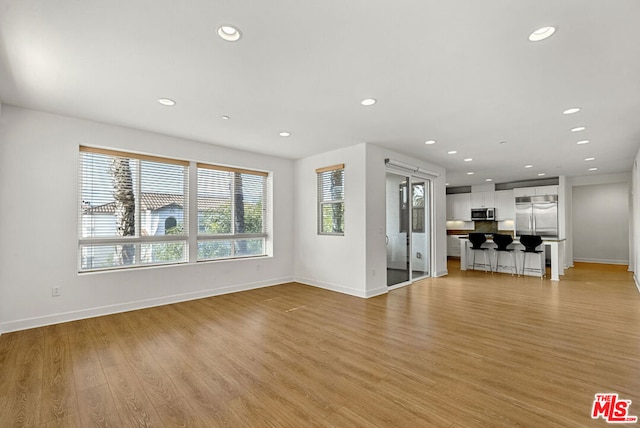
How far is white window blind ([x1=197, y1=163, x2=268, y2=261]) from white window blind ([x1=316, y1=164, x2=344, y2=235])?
120 centimetres

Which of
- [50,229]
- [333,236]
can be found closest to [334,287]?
[333,236]

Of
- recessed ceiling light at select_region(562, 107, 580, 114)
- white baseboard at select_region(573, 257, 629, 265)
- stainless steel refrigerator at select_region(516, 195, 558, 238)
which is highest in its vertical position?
recessed ceiling light at select_region(562, 107, 580, 114)

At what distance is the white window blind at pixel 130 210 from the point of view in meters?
4.16

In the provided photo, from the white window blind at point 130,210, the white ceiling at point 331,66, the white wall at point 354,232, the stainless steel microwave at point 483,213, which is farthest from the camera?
the stainless steel microwave at point 483,213

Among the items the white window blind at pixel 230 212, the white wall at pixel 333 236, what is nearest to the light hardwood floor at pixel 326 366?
the white wall at pixel 333 236

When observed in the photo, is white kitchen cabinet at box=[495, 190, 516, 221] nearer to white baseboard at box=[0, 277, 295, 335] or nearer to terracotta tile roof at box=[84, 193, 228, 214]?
white baseboard at box=[0, 277, 295, 335]

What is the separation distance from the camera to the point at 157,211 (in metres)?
4.74

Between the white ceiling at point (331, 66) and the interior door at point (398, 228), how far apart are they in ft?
5.56

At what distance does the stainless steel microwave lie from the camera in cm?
995

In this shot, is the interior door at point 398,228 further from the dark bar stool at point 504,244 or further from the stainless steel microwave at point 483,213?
the stainless steel microwave at point 483,213

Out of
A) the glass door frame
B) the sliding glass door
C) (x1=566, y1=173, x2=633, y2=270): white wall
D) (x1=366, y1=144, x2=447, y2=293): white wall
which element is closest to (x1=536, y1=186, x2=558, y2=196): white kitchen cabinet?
(x1=566, y1=173, x2=633, y2=270): white wall

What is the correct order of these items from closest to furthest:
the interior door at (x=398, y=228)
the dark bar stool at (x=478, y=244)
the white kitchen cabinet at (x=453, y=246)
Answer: the interior door at (x=398, y=228), the dark bar stool at (x=478, y=244), the white kitchen cabinet at (x=453, y=246)

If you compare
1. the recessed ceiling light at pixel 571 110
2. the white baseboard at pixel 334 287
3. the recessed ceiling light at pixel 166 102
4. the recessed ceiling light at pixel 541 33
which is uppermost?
the recessed ceiling light at pixel 166 102

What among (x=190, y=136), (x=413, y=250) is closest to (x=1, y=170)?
(x=190, y=136)
